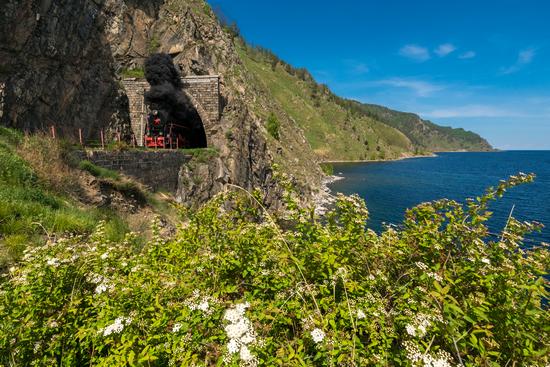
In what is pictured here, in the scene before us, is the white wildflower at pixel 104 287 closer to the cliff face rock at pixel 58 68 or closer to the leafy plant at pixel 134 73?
the cliff face rock at pixel 58 68

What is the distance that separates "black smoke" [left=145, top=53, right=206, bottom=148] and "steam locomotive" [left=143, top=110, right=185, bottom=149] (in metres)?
0.36

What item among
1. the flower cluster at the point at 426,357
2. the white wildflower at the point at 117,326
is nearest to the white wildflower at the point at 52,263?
the white wildflower at the point at 117,326

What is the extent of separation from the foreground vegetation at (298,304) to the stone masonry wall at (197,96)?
869 inches

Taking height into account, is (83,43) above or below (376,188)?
above

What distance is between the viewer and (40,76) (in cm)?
1745

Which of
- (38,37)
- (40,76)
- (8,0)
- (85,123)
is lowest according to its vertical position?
(85,123)

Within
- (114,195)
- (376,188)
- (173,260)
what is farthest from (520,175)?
(376,188)

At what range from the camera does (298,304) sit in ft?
9.33

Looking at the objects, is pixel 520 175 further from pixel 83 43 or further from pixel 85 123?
pixel 83 43

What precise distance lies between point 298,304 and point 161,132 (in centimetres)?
2536

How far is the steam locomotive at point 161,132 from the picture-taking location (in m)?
23.8

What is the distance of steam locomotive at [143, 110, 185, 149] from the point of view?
23750mm

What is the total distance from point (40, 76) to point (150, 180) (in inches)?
428

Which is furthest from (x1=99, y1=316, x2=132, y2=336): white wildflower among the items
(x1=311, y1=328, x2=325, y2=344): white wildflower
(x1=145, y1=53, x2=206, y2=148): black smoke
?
(x1=145, y1=53, x2=206, y2=148): black smoke
